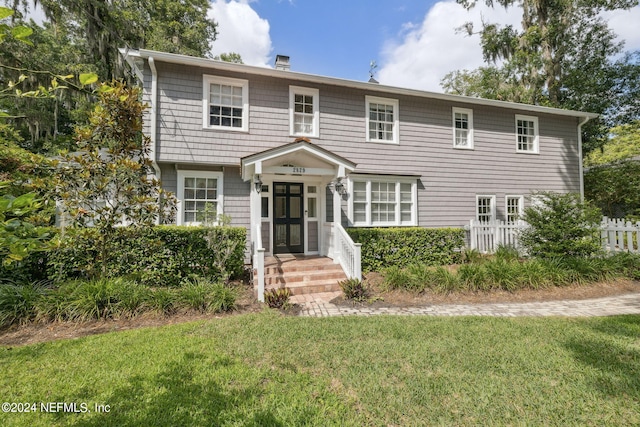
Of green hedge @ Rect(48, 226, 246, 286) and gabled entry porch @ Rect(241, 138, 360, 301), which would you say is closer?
green hedge @ Rect(48, 226, 246, 286)

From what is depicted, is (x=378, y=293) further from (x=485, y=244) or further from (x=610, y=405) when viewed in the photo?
(x=485, y=244)

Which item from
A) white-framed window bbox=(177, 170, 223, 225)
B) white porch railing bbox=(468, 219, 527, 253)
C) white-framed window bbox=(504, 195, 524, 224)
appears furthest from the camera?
white-framed window bbox=(504, 195, 524, 224)

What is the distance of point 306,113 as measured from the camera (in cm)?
936

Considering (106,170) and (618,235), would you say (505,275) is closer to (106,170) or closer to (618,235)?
(618,235)

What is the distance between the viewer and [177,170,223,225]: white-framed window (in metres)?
8.08

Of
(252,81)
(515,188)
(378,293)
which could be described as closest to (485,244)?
(515,188)

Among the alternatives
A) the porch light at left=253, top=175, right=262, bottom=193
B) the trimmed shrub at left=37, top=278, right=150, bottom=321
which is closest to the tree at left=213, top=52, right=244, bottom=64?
the porch light at left=253, top=175, right=262, bottom=193

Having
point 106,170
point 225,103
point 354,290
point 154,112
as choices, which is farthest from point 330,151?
point 106,170

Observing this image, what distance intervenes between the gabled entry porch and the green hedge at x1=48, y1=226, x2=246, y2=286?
1003 mm

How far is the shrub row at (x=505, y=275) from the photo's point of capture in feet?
21.8

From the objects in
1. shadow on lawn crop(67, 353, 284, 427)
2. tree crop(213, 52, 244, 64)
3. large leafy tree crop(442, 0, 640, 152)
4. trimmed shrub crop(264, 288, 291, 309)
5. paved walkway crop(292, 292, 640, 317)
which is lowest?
shadow on lawn crop(67, 353, 284, 427)

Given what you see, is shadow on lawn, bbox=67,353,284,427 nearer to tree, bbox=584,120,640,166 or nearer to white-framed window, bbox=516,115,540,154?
white-framed window, bbox=516,115,540,154

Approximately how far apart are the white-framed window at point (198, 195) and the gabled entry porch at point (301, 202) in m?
1.12

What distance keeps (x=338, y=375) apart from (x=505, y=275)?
553 centimetres
